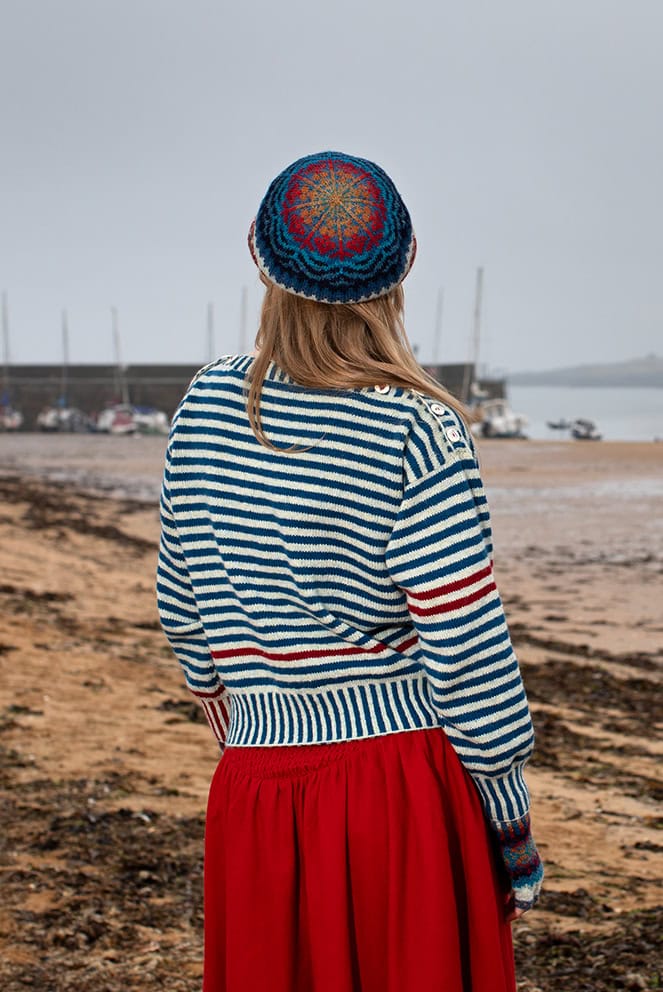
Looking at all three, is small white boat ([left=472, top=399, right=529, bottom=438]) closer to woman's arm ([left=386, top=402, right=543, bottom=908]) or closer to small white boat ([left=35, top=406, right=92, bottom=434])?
small white boat ([left=35, top=406, right=92, bottom=434])

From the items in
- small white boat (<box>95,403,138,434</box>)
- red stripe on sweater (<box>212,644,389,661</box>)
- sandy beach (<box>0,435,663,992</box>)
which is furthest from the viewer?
small white boat (<box>95,403,138,434</box>)

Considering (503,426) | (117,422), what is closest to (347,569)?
(503,426)

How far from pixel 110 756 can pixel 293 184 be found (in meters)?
4.63

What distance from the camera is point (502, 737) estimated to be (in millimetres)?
1914

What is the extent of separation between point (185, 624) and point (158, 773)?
386cm

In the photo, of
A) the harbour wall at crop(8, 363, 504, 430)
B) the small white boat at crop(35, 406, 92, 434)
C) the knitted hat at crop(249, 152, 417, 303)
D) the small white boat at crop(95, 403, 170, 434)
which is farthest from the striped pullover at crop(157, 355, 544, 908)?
the harbour wall at crop(8, 363, 504, 430)

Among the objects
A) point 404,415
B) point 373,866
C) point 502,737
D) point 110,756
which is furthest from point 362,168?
point 110,756

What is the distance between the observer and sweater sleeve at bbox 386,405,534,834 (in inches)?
73.3

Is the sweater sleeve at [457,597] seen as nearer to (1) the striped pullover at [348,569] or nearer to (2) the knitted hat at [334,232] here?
(1) the striped pullover at [348,569]

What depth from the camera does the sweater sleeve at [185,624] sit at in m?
2.21

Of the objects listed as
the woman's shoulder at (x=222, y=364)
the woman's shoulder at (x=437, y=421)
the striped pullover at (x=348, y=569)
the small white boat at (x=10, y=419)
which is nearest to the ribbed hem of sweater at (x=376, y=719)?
the striped pullover at (x=348, y=569)

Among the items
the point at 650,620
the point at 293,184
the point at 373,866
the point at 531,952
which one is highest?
the point at 293,184

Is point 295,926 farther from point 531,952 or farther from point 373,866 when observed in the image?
point 531,952

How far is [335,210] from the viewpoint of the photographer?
195 centimetres
